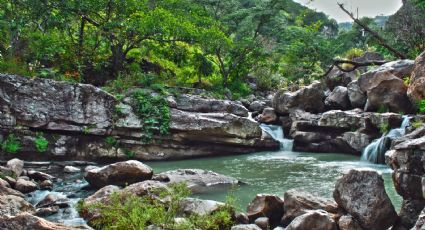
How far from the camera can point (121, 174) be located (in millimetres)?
10680

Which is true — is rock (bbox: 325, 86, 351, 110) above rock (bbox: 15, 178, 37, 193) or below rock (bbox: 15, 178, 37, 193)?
above

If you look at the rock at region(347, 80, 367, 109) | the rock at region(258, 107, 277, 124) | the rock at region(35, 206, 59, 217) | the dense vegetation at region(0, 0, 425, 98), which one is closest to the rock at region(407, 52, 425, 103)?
the dense vegetation at region(0, 0, 425, 98)

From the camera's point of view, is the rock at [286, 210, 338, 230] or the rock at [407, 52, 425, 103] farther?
the rock at [407, 52, 425, 103]

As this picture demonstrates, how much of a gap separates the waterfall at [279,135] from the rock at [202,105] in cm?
204

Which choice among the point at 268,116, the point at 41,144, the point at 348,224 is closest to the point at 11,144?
the point at 41,144

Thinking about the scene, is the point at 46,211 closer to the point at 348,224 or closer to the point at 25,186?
the point at 25,186

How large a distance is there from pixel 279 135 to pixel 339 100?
3.40 m

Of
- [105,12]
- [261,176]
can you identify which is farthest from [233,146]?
[105,12]

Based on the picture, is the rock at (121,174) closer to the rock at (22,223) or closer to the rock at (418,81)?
the rock at (22,223)

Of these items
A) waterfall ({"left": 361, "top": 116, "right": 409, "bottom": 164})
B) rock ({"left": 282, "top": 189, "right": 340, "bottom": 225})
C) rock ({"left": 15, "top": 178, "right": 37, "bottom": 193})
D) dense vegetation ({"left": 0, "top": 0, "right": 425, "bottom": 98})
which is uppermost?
dense vegetation ({"left": 0, "top": 0, "right": 425, "bottom": 98})

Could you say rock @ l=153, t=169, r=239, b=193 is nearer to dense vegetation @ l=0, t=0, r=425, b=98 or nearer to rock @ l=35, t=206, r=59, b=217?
rock @ l=35, t=206, r=59, b=217

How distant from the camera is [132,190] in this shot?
28.9 feet

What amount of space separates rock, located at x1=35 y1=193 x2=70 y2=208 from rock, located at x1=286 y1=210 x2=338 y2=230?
17.5 feet

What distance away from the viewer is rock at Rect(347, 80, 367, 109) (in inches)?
762
